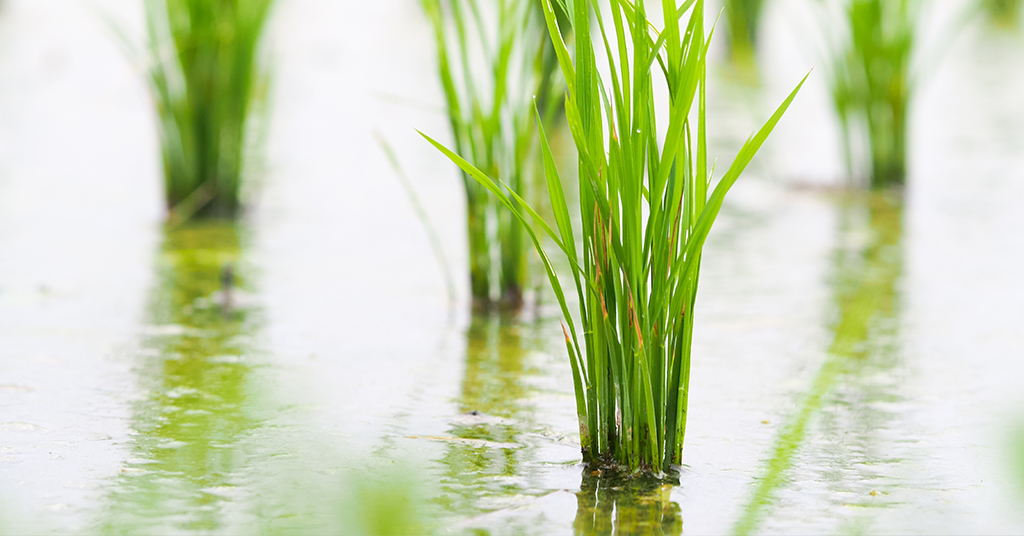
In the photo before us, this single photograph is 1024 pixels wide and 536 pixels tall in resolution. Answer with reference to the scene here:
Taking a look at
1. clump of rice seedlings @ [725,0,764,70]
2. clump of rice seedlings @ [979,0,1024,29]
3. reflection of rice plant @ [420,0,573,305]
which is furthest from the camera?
clump of rice seedlings @ [979,0,1024,29]

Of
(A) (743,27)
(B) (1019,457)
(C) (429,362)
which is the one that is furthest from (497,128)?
(A) (743,27)

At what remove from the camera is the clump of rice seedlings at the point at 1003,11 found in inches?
298

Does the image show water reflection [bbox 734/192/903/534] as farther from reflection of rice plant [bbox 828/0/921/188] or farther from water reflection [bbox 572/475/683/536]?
reflection of rice plant [bbox 828/0/921/188]

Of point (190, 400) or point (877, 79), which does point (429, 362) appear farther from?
point (877, 79)

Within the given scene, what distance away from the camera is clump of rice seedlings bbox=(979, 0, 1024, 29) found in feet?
24.8

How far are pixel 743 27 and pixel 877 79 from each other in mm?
2964

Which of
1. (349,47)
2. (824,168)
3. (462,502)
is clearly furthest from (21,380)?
(349,47)

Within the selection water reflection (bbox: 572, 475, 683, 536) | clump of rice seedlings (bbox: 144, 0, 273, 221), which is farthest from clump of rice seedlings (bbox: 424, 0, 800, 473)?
clump of rice seedlings (bbox: 144, 0, 273, 221)

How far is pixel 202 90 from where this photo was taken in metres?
2.82

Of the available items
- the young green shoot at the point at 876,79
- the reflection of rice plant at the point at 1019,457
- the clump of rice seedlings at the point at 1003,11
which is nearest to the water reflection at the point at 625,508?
the reflection of rice plant at the point at 1019,457

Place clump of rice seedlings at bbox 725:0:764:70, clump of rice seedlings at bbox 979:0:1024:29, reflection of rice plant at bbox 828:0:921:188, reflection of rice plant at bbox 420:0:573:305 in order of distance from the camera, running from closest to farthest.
A: reflection of rice plant at bbox 420:0:573:305 < reflection of rice plant at bbox 828:0:921:188 < clump of rice seedlings at bbox 725:0:764:70 < clump of rice seedlings at bbox 979:0:1024:29

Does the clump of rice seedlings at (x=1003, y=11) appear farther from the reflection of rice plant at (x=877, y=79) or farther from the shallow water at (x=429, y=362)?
the reflection of rice plant at (x=877, y=79)

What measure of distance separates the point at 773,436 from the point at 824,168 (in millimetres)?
2334

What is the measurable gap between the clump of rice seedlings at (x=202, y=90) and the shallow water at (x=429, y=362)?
13 centimetres
